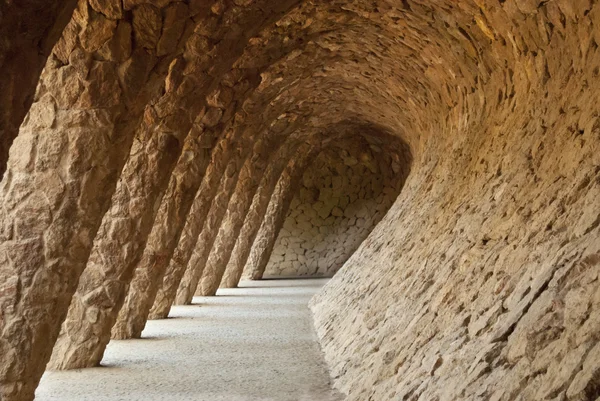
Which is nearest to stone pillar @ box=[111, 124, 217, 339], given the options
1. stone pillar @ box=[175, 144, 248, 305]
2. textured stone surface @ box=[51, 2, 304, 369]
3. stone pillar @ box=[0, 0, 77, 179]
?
textured stone surface @ box=[51, 2, 304, 369]

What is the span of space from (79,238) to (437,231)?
3988 mm

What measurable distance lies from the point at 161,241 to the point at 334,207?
14802mm

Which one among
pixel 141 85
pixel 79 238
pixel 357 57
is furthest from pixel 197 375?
pixel 357 57

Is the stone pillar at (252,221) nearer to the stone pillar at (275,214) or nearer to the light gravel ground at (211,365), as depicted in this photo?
the stone pillar at (275,214)

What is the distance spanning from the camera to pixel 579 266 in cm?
432

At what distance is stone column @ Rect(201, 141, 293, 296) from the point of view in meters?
17.9

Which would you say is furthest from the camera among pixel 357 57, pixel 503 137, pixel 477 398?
pixel 357 57

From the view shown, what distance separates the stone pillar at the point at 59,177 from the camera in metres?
6.13

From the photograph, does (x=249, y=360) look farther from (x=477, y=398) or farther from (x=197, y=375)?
(x=477, y=398)

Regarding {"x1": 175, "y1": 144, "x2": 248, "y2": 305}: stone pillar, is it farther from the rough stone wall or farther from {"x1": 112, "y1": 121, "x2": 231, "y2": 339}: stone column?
the rough stone wall

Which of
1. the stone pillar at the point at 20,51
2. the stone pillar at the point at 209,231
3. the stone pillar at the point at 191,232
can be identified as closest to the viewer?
the stone pillar at the point at 20,51

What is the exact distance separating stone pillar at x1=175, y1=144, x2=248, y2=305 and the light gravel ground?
1211 mm

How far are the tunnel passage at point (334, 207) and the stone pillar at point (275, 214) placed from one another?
1179mm

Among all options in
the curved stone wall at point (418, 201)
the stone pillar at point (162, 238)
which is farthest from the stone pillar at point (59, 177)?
the stone pillar at point (162, 238)
